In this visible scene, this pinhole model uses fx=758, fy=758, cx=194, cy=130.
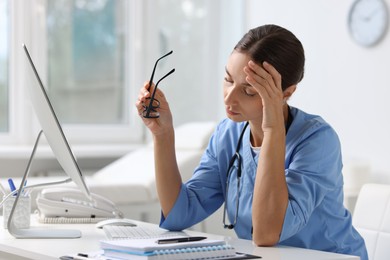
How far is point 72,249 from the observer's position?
5.67 feet

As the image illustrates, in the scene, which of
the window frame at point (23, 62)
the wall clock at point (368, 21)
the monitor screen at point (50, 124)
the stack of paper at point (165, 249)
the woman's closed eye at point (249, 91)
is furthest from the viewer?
the window frame at point (23, 62)

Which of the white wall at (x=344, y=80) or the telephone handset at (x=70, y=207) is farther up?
the white wall at (x=344, y=80)

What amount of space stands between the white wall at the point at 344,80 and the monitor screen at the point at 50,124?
2.29 metres

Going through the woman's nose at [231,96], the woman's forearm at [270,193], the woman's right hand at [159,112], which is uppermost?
the woman's nose at [231,96]

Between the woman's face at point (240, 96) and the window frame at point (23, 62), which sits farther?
the window frame at point (23, 62)

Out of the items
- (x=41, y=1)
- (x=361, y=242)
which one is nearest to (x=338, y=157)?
(x=361, y=242)

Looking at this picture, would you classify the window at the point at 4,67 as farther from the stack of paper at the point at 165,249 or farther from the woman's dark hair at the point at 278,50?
the stack of paper at the point at 165,249

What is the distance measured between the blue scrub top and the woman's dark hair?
0.13m

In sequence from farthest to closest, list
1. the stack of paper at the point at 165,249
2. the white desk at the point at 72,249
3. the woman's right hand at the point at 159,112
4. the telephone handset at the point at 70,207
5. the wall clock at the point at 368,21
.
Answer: the wall clock at the point at 368,21, the telephone handset at the point at 70,207, the woman's right hand at the point at 159,112, the white desk at the point at 72,249, the stack of paper at the point at 165,249

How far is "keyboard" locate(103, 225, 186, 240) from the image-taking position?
1.92 meters

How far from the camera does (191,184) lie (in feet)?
7.07

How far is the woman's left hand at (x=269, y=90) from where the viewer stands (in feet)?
A: 5.88

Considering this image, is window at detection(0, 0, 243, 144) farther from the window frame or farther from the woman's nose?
the woman's nose

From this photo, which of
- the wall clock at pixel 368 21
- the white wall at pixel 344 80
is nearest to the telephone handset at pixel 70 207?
the white wall at pixel 344 80
